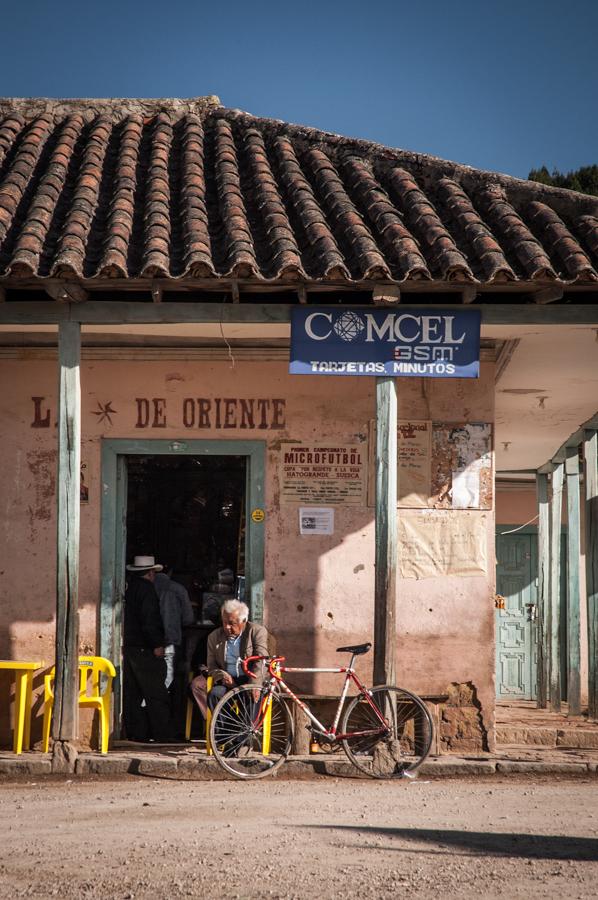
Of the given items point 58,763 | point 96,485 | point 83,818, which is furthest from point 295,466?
point 83,818

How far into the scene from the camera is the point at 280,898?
528 cm

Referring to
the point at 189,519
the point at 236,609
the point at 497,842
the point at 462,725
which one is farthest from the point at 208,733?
the point at 189,519

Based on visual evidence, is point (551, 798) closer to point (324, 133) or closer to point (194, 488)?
point (194, 488)

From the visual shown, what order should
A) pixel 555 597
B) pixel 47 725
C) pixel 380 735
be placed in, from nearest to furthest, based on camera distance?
pixel 380 735 < pixel 47 725 < pixel 555 597

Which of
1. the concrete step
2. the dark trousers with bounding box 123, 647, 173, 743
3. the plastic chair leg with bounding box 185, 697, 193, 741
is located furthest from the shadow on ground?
the concrete step

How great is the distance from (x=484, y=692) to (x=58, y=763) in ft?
11.5

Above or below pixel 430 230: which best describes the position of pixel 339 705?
below

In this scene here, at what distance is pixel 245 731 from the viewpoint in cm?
871

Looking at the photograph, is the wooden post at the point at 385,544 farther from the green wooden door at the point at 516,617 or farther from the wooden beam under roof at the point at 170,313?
the green wooden door at the point at 516,617

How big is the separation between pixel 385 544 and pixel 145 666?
2661mm

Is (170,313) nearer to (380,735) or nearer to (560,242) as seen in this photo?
(560,242)

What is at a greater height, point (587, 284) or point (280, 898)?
point (587, 284)

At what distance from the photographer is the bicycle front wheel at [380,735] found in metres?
8.59

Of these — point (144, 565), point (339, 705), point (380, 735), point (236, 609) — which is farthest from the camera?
point (144, 565)
